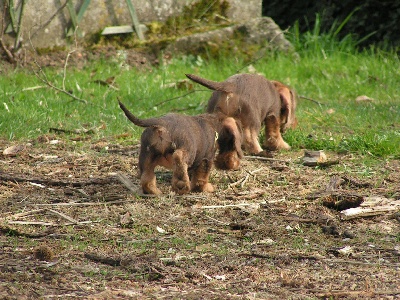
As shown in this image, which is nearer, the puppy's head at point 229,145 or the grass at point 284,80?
the puppy's head at point 229,145

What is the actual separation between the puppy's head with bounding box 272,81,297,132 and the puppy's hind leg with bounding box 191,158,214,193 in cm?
187

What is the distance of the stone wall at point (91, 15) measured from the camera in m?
10.6

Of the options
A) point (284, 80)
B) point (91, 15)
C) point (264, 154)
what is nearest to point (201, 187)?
point (264, 154)

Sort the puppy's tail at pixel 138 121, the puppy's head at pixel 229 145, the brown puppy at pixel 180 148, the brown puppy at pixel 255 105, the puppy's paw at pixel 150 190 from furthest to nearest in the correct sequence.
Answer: the brown puppy at pixel 255 105, the puppy's head at pixel 229 145, the puppy's paw at pixel 150 190, the brown puppy at pixel 180 148, the puppy's tail at pixel 138 121

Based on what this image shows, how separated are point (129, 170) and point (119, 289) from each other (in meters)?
2.74

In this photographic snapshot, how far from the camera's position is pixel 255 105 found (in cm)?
668

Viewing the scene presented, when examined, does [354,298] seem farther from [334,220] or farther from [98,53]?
[98,53]

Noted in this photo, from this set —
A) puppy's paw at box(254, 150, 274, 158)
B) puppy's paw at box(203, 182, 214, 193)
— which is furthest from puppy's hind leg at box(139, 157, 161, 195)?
puppy's paw at box(254, 150, 274, 158)

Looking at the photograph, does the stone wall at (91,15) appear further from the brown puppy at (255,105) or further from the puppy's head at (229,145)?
the puppy's head at (229,145)

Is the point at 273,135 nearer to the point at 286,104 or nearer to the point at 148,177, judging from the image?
the point at 286,104

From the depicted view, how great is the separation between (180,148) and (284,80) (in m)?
5.56

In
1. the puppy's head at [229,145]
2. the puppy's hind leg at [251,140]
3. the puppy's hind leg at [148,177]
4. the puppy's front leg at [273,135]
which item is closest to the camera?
the puppy's hind leg at [148,177]

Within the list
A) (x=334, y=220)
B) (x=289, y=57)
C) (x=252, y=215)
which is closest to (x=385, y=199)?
(x=334, y=220)

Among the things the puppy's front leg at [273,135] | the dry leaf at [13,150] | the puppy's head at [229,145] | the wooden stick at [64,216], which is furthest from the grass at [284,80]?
the wooden stick at [64,216]
